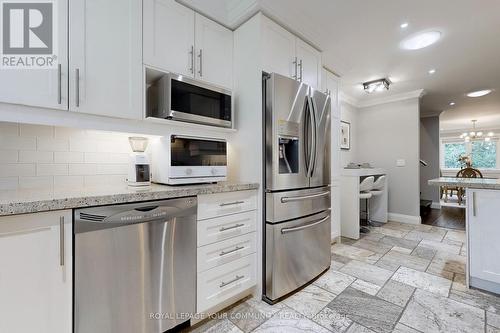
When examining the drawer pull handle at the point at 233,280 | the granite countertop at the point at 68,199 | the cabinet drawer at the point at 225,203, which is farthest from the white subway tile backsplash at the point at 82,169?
the drawer pull handle at the point at 233,280

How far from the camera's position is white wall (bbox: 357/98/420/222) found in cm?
425

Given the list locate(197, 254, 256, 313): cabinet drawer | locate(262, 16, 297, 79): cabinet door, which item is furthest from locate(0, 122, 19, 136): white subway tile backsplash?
locate(262, 16, 297, 79): cabinet door

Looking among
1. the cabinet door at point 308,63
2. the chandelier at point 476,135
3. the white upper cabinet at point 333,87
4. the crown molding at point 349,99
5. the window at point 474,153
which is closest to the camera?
the cabinet door at point 308,63

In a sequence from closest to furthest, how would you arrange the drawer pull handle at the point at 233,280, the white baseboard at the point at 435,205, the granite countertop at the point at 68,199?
the granite countertop at the point at 68,199 → the drawer pull handle at the point at 233,280 → the white baseboard at the point at 435,205

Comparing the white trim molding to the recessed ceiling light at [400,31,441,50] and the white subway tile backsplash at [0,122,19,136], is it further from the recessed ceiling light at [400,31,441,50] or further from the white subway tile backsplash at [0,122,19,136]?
the white subway tile backsplash at [0,122,19,136]

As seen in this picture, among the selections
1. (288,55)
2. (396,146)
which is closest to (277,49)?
(288,55)

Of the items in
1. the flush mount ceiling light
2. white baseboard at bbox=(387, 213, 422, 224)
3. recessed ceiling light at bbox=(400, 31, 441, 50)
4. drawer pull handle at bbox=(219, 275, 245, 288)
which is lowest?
white baseboard at bbox=(387, 213, 422, 224)

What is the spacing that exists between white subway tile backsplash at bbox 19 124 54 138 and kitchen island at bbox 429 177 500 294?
3235 millimetres

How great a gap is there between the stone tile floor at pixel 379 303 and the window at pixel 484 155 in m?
8.58

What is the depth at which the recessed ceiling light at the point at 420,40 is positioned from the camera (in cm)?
238

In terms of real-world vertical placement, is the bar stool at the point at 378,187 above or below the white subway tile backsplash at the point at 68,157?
below

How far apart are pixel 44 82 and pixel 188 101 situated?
0.82 metres

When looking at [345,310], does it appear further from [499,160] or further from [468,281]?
[499,160]

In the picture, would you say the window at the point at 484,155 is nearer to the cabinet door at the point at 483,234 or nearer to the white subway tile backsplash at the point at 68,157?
the cabinet door at the point at 483,234
